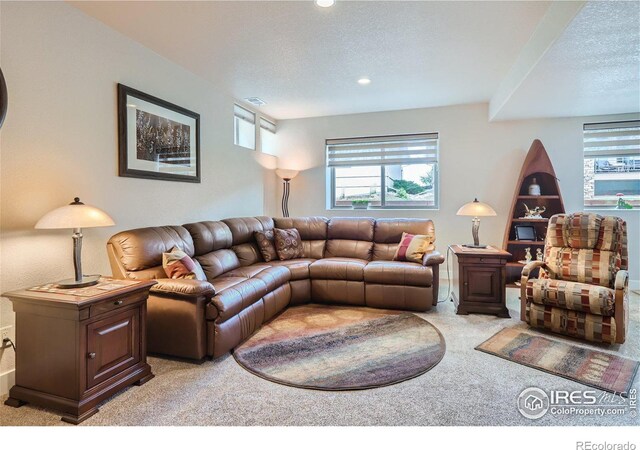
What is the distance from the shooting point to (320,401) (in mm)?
2041

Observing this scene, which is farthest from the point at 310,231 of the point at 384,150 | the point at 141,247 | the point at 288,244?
the point at 141,247

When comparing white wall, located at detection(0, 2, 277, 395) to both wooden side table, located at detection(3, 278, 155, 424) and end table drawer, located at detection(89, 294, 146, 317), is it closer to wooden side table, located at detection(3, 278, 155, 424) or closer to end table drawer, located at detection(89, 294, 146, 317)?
wooden side table, located at detection(3, 278, 155, 424)

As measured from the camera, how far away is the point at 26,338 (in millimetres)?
2027

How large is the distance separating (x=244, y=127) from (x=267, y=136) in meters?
0.76

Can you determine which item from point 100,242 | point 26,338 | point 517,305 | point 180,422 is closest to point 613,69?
point 517,305

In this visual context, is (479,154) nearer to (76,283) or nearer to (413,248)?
(413,248)

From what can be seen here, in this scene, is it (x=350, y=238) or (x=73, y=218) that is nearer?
(x=73, y=218)

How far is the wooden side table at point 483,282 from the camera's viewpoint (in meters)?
3.56

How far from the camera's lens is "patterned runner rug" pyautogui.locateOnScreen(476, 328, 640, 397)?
2.26 meters

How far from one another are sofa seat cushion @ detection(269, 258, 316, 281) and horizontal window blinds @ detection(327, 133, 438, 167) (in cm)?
218

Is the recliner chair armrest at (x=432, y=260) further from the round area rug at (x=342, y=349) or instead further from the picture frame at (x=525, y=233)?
the picture frame at (x=525, y=233)

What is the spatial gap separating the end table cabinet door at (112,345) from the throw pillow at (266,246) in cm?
202

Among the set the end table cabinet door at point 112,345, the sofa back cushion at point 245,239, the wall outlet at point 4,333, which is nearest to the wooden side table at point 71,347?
the end table cabinet door at point 112,345

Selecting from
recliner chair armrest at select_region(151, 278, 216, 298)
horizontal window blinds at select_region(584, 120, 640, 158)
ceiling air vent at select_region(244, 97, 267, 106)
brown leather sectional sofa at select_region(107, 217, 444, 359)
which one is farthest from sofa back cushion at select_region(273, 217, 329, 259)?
horizontal window blinds at select_region(584, 120, 640, 158)
